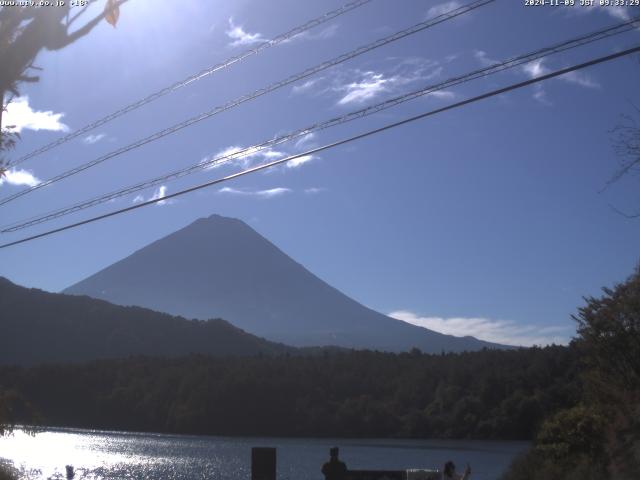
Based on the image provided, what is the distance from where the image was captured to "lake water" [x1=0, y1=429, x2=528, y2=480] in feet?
136

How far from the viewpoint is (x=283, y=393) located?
245 ft

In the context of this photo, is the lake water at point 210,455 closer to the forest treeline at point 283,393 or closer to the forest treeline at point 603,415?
the forest treeline at point 283,393

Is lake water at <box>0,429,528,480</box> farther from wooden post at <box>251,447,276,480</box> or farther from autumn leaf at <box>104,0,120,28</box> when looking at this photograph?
autumn leaf at <box>104,0,120,28</box>

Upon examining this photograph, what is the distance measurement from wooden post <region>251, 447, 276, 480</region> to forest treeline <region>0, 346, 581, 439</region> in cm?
5042

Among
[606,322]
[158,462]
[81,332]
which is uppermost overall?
[81,332]

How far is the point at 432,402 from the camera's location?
6881cm

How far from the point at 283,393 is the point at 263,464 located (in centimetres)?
6369

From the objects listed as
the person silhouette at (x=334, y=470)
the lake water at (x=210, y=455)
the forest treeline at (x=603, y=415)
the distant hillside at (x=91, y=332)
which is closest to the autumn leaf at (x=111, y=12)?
the person silhouette at (x=334, y=470)

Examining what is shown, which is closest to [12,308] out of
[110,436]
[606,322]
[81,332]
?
[81,332]

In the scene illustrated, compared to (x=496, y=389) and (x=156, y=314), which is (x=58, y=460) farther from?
(x=156, y=314)

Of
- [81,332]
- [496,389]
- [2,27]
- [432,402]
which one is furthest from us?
[81,332]

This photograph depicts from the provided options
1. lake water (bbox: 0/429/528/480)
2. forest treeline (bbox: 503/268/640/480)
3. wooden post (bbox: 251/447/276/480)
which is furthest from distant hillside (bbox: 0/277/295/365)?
wooden post (bbox: 251/447/276/480)

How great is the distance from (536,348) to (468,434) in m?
8.25

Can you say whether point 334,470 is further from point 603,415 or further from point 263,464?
point 603,415
